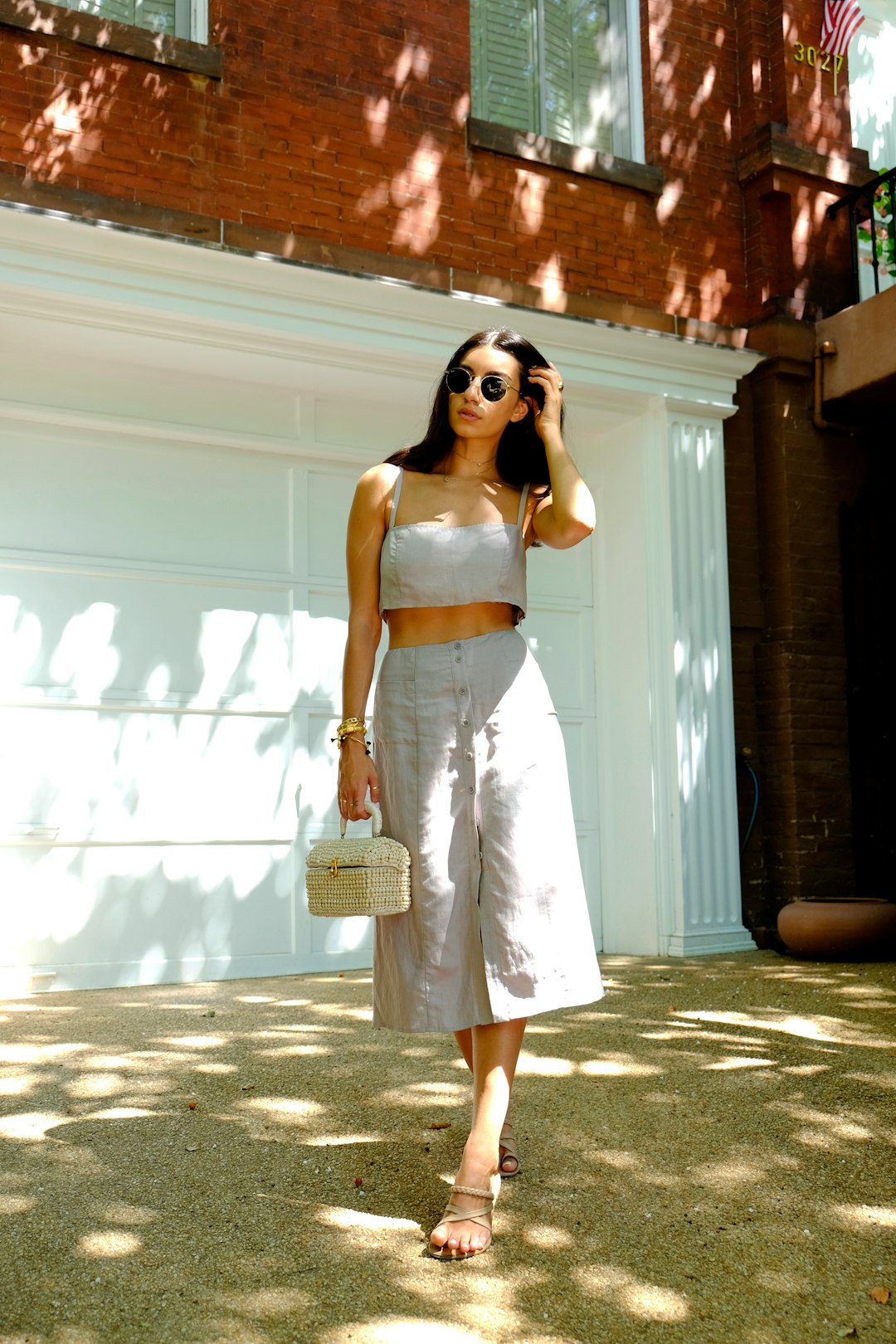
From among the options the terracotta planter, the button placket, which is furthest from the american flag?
the button placket

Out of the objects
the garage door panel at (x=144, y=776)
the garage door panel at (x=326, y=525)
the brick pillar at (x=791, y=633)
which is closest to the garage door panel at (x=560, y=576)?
the brick pillar at (x=791, y=633)

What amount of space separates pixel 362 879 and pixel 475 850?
0.87 feet

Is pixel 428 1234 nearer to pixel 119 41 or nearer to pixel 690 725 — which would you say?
pixel 690 725

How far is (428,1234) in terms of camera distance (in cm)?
234

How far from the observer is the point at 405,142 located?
618 cm

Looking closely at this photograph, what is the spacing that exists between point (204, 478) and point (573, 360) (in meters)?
2.05

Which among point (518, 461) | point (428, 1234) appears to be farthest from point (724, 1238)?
point (518, 461)

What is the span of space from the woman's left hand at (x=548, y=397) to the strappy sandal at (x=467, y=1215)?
160cm

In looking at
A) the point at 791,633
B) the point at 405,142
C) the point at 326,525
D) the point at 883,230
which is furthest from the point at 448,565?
the point at 883,230

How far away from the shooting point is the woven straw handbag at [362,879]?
7.80 ft

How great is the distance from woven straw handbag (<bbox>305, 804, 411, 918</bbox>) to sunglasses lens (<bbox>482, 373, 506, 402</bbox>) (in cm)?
102

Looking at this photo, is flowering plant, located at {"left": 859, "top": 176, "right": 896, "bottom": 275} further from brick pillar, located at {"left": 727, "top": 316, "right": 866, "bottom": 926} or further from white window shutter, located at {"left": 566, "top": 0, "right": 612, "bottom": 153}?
white window shutter, located at {"left": 566, "top": 0, "right": 612, "bottom": 153}

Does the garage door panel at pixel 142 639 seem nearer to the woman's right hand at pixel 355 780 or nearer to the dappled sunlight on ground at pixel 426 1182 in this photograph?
the dappled sunlight on ground at pixel 426 1182

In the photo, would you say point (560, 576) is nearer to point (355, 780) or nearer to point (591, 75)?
point (591, 75)
